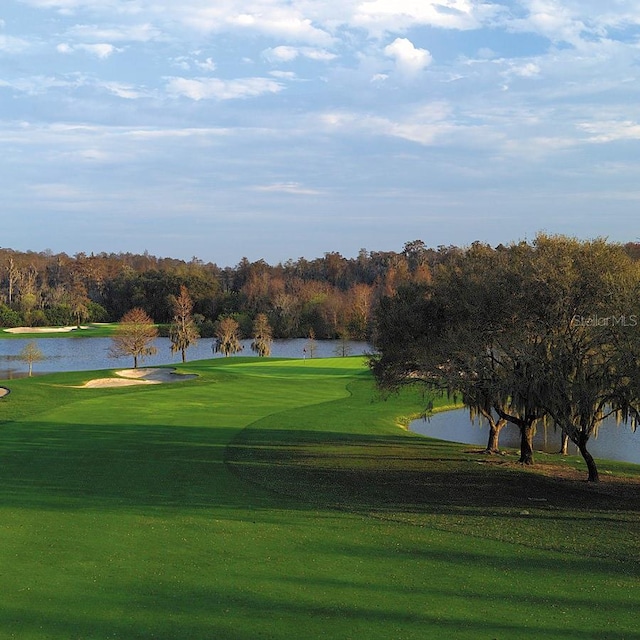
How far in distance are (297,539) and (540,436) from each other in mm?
24026

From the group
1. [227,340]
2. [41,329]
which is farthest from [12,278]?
[227,340]

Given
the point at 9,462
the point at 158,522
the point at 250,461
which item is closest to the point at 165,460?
the point at 250,461

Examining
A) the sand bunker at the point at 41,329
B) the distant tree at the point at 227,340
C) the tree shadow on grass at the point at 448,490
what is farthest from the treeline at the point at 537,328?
the sand bunker at the point at 41,329

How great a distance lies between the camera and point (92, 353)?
82.0 m

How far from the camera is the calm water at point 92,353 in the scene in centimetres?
6812

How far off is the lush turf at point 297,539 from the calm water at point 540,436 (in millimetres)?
5236

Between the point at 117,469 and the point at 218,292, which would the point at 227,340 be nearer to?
the point at 218,292

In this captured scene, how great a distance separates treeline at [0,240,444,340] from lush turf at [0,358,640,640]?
212 feet

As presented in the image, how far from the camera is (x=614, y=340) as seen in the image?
18812mm

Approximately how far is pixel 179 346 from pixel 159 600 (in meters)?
62.3

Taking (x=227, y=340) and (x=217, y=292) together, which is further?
(x=217, y=292)

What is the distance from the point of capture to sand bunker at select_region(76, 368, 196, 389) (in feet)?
156

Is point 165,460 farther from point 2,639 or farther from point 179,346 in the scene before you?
point 179,346

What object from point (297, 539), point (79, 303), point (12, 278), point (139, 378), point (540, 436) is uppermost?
point (12, 278)
